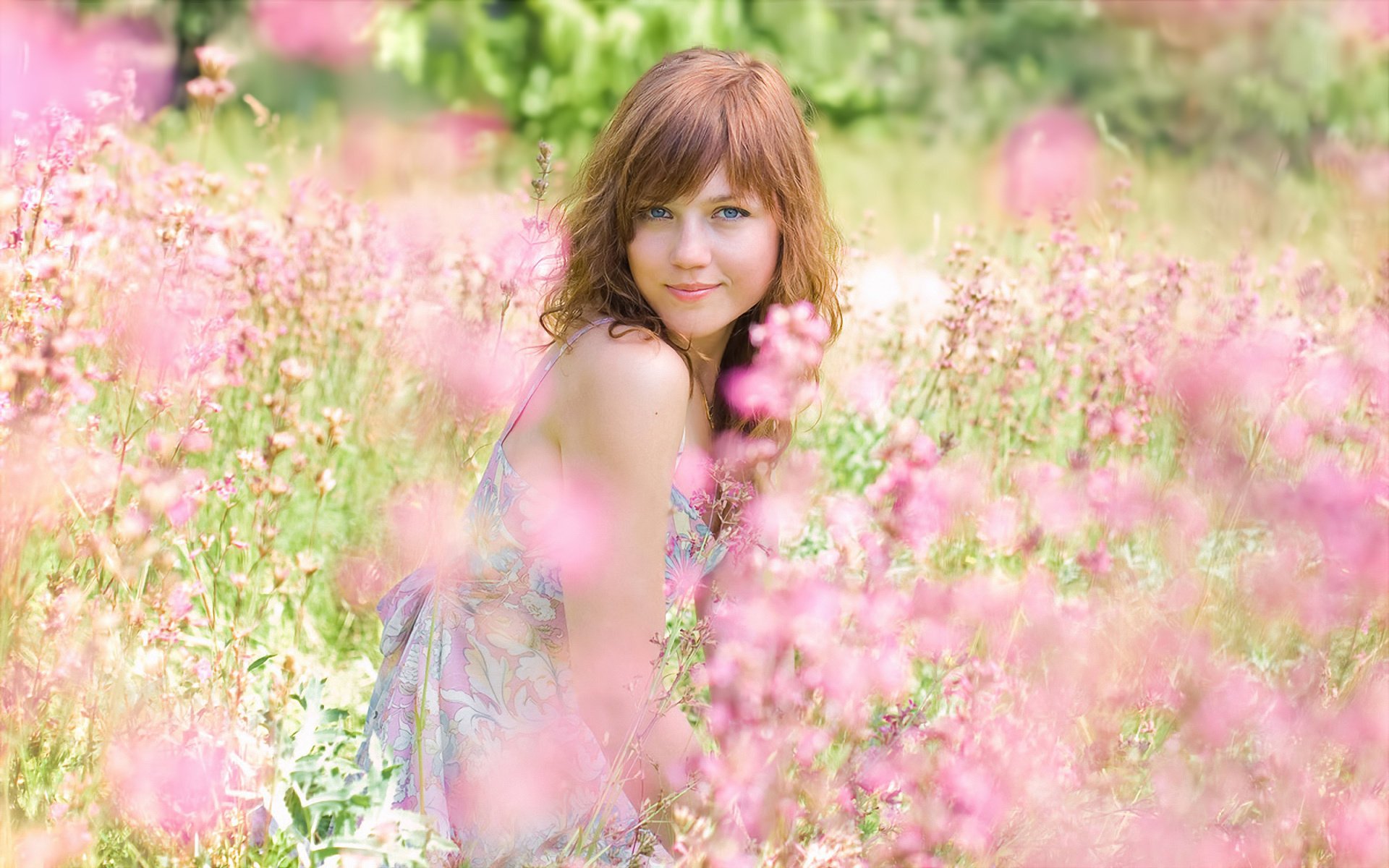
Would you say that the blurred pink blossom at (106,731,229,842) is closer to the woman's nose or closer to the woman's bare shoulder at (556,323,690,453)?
the woman's bare shoulder at (556,323,690,453)

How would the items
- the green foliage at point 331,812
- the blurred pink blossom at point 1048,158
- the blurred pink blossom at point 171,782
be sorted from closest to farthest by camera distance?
the green foliage at point 331,812
the blurred pink blossom at point 171,782
the blurred pink blossom at point 1048,158

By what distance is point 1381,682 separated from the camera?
181 cm

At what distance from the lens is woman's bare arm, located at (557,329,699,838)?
189 centimetres

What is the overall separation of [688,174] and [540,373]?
0.39m

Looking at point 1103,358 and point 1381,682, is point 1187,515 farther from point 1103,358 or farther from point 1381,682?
point 1103,358

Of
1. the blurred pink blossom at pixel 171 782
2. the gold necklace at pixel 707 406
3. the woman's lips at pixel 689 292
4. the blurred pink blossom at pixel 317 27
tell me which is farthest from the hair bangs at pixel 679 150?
the blurred pink blossom at pixel 317 27

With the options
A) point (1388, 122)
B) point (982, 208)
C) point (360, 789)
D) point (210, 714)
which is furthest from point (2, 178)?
point (1388, 122)

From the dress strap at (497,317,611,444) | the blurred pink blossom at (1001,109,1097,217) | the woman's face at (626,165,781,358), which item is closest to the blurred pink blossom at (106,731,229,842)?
the dress strap at (497,317,611,444)

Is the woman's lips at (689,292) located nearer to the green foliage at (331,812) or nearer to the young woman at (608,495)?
the young woman at (608,495)

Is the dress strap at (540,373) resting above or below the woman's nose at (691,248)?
below

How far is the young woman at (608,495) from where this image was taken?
1.91 m

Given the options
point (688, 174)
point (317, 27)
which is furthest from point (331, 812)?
point (317, 27)

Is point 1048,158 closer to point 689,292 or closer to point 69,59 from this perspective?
point 69,59

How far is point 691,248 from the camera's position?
6.57 ft
